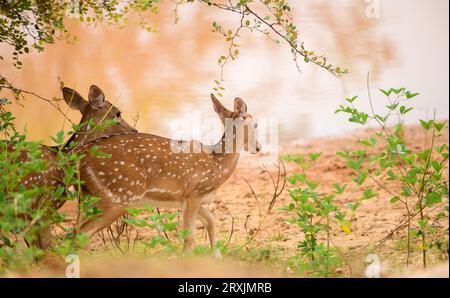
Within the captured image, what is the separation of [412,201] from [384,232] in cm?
120

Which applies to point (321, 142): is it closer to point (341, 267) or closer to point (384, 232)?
point (384, 232)

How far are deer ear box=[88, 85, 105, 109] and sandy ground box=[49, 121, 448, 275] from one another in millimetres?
1460

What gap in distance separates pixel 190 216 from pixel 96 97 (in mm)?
1359

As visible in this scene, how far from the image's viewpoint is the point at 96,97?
6.23 m

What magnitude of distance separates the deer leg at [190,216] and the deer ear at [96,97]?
118 centimetres

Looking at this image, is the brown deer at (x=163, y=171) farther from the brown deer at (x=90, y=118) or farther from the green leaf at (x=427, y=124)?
the green leaf at (x=427, y=124)

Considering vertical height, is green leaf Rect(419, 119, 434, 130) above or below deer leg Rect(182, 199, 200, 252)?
above

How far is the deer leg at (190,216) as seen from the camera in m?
5.80

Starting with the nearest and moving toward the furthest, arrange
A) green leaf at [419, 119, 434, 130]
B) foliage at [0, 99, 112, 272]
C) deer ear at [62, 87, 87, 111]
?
foliage at [0, 99, 112, 272]
green leaf at [419, 119, 434, 130]
deer ear at [62, 87, 87, 111]

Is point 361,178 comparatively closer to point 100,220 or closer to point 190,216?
point 190,216

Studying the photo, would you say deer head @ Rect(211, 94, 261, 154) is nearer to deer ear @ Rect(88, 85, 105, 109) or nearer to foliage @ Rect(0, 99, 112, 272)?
deer ear @ Rect(88, 85, 105, 109)

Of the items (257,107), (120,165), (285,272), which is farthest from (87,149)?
(257,107)

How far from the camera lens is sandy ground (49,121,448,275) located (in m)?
6.50

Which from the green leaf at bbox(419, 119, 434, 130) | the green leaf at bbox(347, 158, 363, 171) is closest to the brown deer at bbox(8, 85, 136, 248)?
the green leaf at bbox(347, 158, 363, 171)
